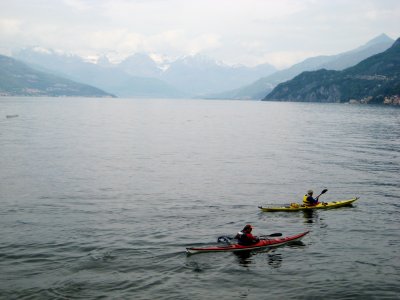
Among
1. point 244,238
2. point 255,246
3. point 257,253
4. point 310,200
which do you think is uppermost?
point 310,200

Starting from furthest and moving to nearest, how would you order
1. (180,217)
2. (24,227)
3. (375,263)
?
1. (180,217)
2. (24,227)
3. (375,263)

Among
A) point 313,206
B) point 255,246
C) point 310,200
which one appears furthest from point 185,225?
point 313,206

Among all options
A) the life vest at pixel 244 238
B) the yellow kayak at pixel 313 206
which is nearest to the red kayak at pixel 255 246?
the life vest at pixel 244 238

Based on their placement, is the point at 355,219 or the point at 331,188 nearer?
the point at 355,219

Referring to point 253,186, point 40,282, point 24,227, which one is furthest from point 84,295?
point 253,186

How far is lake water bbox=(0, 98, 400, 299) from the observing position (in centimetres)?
2775

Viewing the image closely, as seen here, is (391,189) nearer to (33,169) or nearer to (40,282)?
(40,282)

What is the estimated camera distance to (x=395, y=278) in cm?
2895

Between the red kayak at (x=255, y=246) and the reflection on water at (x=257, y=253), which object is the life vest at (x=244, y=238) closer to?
the red kayak at (x=255, y=246)

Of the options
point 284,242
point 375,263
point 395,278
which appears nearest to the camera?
point 395,278

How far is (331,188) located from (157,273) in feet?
106

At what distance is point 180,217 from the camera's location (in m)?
41.5

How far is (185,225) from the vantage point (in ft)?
128

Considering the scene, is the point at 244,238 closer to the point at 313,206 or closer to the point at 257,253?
the point at 257,253
